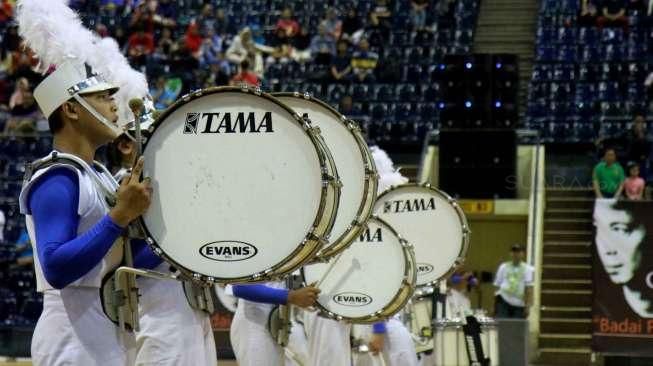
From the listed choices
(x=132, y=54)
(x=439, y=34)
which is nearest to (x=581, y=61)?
(x=439, y=34)

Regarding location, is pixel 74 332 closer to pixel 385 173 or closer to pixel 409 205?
pixel 409 205

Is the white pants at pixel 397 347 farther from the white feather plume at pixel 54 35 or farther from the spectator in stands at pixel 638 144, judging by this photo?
the spectator in stands at pixel 638 144

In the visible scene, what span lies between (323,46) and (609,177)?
6.15 m

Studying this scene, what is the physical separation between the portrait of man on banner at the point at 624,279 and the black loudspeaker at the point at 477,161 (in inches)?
87.7

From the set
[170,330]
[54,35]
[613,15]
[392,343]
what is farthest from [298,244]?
[613,15]

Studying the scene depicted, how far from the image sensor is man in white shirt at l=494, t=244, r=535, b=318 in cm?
1606

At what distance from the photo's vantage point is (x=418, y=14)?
22312 mm

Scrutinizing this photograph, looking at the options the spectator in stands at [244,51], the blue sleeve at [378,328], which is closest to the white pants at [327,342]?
the blue sleeve at [378,328]

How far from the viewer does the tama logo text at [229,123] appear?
4.44 metres

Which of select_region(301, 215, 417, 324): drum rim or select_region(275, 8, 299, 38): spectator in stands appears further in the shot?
select_region(275, 8, 299, 38): spectator in stands

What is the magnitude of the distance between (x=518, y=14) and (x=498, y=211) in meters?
6.31

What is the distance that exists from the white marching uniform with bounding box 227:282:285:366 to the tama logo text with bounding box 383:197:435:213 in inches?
90.8

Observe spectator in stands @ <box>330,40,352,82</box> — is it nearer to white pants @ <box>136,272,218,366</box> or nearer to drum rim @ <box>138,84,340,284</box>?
white pants @ <box>136,272,218,366</box>

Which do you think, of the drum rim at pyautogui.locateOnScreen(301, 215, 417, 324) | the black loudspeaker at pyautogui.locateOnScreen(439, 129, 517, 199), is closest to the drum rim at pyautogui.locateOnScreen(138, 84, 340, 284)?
the drum rim at pyautogui.locateOnScreen(301, 215, 417, 324)
